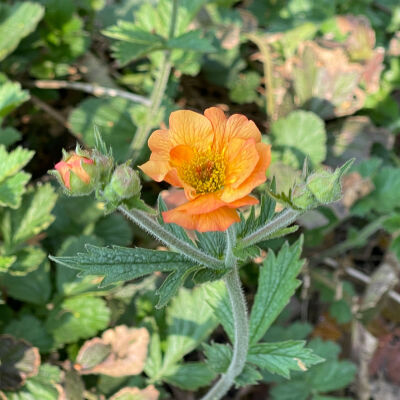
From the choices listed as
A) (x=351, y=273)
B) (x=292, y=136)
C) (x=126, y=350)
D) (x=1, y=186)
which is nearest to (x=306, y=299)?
(x=351, y=273)

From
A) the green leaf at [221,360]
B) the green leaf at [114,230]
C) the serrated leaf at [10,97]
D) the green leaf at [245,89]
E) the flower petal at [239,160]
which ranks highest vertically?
the flower petal at [239,160]

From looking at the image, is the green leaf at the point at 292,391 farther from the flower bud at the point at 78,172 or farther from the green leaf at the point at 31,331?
the flower bud at the point at 78,172

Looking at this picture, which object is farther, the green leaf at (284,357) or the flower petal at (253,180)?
the green leaf at (284,357)

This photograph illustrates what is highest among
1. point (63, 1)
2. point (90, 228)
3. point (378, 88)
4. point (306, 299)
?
point (63, 1)

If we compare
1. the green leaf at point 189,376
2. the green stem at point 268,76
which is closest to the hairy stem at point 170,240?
the green leaf at point 189,376

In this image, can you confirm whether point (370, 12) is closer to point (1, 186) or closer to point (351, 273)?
point (351, 273)

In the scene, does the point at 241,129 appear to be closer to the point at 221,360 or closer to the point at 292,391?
the point at 221,360
